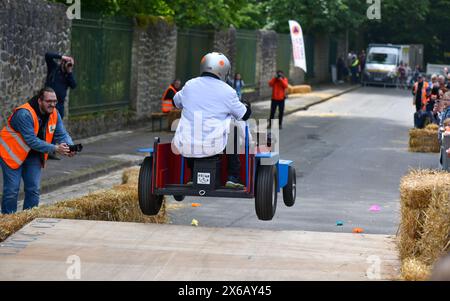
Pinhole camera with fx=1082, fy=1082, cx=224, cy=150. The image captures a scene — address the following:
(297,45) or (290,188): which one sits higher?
(297,45)

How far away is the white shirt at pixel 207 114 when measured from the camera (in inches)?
404

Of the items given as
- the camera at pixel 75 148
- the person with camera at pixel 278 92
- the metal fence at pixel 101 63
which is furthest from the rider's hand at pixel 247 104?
the person with camera at pixel 278 92

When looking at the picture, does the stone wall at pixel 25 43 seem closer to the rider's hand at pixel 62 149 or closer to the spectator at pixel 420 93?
the rider's hand at pixel 62 149

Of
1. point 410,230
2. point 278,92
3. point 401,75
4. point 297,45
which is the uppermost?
point 410,230

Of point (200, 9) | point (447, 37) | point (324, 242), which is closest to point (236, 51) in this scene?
point (200, 9)

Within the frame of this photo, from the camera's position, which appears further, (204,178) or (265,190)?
(265,190)

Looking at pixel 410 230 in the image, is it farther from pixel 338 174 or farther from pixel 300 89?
pixel 300 89

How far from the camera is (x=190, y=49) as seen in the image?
32.1 metres

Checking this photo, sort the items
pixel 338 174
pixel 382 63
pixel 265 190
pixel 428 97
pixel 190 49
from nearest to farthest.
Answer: pixel 265 190 < pixel 338 174 < pixel 428 97 < pixel 190 49 < pixel 382 63

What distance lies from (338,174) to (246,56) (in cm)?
2156

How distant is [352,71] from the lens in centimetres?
6081

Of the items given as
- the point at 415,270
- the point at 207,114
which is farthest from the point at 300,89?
the point at 415,270

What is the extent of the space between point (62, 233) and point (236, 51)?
29328 millimetres

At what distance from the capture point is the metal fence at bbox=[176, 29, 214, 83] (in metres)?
31.0
